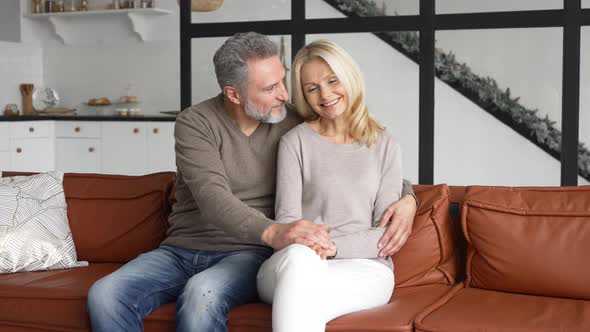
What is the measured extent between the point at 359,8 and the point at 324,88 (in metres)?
2.59

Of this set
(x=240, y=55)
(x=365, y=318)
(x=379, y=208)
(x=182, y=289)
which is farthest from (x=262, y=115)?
(x=365, y=318)

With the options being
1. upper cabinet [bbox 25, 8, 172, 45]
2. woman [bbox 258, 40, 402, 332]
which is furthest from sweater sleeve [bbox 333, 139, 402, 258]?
upper cabinet [bbox 25, 8, 172, 45]

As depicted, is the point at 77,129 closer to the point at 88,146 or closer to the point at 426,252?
the point at 88,146

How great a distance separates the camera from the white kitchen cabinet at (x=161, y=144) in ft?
23.1

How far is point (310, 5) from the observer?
5.19 meters

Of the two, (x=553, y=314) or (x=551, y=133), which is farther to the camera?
(x=551, y=133)

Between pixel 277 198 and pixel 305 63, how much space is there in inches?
17.0

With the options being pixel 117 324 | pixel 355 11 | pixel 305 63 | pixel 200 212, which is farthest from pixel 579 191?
pixel 355 11

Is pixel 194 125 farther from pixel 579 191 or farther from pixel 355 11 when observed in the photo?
pixel 355 11

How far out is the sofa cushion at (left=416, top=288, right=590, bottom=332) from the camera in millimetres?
2262

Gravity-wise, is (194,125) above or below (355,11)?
below

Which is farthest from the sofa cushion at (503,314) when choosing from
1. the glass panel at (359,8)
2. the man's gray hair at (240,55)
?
the glass panel at (359,8)

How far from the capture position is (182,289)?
2.54m

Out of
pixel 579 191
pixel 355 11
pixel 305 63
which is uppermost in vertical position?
pixel 355 11
